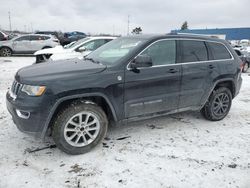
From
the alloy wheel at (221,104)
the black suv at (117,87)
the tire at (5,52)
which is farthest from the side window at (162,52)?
the tire at (5,52)

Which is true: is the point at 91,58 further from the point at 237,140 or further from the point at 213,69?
the point at 237,140

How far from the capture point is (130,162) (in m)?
3.43

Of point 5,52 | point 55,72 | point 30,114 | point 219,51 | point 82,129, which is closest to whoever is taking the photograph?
point 30,114

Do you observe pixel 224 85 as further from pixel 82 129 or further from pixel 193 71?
pixel 82 129

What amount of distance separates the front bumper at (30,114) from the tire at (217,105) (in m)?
3.21

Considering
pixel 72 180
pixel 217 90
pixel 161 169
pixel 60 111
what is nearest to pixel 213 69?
pixel 217 90

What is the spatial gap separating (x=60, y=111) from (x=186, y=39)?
8.53ft

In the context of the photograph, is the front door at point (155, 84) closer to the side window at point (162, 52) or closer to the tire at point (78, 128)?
the side window at point (162, 52)

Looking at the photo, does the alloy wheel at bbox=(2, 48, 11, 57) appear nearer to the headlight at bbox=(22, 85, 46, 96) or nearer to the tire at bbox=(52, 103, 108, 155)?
the headlight at bbox=(22, 85, 46, 96)

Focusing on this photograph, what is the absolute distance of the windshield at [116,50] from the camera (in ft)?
12.9

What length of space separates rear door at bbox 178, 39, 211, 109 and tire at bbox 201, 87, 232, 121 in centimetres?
39

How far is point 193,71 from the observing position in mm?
4438

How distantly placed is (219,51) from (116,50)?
2.14 m

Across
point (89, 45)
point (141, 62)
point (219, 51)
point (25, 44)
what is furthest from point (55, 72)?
point (25, 44)
